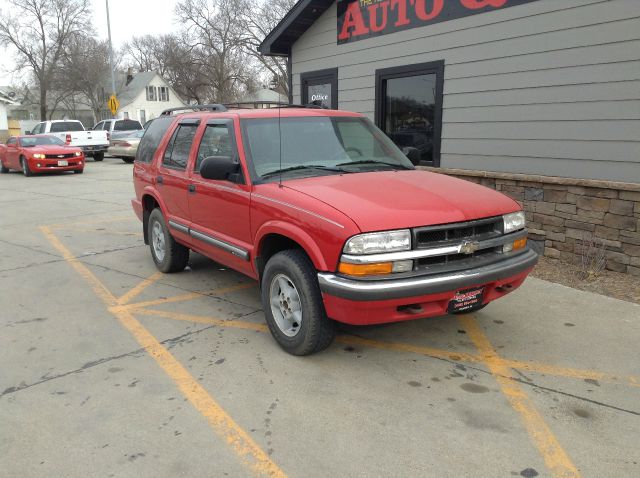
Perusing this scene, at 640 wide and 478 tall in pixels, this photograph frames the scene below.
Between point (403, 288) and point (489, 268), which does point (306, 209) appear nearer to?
point (403, 288)

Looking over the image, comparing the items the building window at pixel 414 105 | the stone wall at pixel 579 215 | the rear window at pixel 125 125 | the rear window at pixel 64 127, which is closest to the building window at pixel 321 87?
the building window at pixel 414 105

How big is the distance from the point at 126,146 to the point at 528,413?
22.2 m

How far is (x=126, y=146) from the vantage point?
22.7 meters

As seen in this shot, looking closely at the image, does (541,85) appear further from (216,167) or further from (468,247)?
(216,167)

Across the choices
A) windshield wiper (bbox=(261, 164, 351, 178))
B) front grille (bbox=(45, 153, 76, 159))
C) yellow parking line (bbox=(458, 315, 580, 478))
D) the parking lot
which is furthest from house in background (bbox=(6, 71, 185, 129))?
yellow parking line (bbox=(458, 315, 580, 478))

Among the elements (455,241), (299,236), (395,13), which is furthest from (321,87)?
(455,241)

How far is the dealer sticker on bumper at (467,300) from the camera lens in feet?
11.9

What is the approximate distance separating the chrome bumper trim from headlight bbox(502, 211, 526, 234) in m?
0.44

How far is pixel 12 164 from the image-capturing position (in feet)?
63.6

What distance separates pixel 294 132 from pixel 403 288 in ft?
6.33

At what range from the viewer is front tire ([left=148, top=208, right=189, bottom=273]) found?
5.93 metres

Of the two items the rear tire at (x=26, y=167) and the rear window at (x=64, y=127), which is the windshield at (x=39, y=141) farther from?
the rear window at (x=64, y=127)

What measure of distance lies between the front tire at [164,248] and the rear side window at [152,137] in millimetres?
676

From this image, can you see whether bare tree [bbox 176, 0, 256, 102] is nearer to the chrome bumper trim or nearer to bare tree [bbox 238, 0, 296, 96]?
bare tree [bbox 238, 0, 296, 96]
